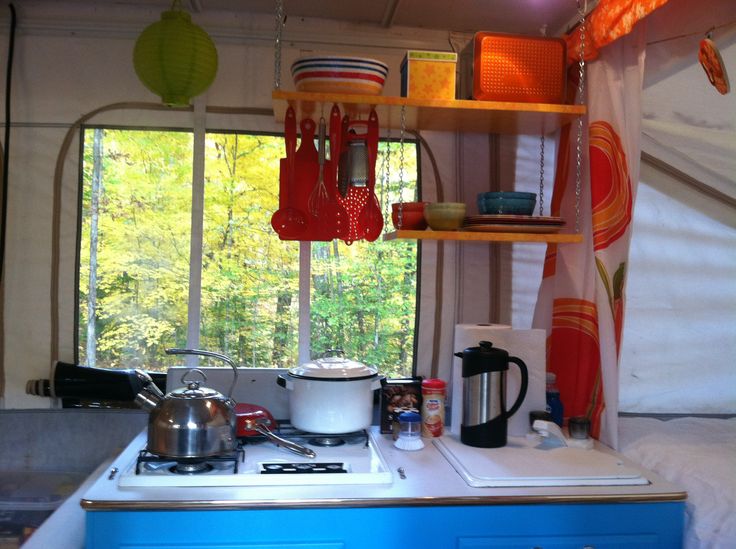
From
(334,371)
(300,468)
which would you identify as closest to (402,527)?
(300,468)

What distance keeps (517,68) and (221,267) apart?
1133 mm

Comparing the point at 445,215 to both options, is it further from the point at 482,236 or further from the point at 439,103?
the point at 439,103

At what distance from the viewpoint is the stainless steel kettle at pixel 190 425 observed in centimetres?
163

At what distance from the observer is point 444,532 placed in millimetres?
1529

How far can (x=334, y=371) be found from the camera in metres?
1.89

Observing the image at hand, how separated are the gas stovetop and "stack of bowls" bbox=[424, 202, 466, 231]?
2.09 feet

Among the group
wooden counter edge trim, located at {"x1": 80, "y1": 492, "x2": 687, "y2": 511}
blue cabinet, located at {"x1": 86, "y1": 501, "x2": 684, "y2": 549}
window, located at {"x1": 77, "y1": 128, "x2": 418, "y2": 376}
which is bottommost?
blue cabinet, located at {"x1": 86, "y1": 501, "x2": 684, "y2": 549}

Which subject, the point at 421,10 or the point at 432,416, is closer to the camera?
the point at 432,416

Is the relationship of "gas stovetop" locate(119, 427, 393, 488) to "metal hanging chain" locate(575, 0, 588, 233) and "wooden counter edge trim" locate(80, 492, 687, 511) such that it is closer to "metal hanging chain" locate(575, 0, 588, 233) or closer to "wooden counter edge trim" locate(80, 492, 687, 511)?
"wooden counter edge trim" locate(80, 492, 687, 511)

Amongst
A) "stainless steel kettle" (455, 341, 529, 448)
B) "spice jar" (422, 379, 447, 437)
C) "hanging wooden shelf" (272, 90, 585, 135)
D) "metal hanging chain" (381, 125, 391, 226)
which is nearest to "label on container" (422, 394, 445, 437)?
"spice jar" (422, 379, 447, 437)

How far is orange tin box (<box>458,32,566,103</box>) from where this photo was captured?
6.56ft

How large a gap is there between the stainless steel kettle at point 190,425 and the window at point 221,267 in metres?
0.63

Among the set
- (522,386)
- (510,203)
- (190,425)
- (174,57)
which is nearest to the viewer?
(190,425)

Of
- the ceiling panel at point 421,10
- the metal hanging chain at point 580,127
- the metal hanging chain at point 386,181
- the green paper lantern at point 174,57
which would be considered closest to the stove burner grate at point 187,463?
the green paper lantern at point 174,57
